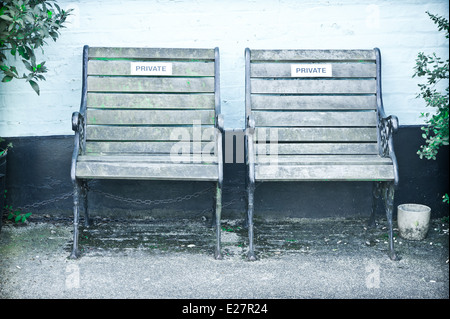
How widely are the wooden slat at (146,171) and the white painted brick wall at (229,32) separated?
1.19 metres

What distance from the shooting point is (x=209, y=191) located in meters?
4.74

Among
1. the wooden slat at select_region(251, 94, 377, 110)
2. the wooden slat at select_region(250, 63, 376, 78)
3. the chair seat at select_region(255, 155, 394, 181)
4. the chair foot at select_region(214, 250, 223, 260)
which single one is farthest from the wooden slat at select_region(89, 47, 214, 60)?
the chair foot at select_region(214, 250, 223, 260)

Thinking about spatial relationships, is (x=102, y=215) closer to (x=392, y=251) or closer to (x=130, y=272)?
(x=130, y=272)

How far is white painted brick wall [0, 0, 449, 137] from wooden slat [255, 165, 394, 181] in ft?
3.88

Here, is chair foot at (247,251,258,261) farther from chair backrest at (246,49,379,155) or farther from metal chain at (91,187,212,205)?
metal chain at (91,187,212,205)

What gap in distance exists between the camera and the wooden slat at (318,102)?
14.3 ft

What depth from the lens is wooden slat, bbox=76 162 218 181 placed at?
149 inches

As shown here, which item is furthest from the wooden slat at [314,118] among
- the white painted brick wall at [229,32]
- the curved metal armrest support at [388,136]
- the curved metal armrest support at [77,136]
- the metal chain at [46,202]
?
the metal chain at [46,202]

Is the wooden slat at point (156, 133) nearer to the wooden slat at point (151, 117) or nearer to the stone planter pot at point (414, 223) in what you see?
the wooden slat at point (151, 117)

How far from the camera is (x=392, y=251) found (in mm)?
3838

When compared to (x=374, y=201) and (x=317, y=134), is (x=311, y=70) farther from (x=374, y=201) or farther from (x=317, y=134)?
(x=374, y=201)

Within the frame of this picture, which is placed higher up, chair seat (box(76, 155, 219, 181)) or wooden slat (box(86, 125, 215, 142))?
wooden slat (box(86, 125, 215, 142))

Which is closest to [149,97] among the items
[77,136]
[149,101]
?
[149,101]

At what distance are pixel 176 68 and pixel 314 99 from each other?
3.97 feet
